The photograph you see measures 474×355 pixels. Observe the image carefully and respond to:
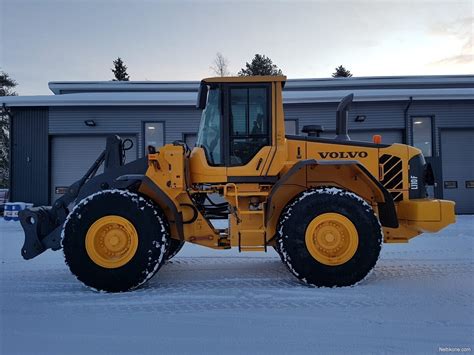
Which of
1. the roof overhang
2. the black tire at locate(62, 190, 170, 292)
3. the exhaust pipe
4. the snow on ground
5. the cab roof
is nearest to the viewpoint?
the snow on ground

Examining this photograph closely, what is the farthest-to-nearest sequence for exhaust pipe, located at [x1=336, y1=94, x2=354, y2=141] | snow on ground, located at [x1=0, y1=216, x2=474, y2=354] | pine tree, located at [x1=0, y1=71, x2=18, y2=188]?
pine tree, located at [x1=0, y1=71, x2=18, y2=188]
exhaust pipe, located at [x1=336, y1=94, x2=354, y2=141]
snow on ground, located at [x1=0, y1=216, x2=474, y2=354]

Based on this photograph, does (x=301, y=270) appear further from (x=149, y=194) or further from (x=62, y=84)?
(x=62, y=84)

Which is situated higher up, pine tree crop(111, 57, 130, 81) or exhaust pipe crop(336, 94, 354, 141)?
pine tree crop(111, 57, 130, 81)

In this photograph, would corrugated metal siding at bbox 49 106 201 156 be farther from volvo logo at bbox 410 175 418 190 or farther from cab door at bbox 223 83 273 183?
volvo logo at bbox 410 175 418 190

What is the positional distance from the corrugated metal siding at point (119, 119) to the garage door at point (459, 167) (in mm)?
9406

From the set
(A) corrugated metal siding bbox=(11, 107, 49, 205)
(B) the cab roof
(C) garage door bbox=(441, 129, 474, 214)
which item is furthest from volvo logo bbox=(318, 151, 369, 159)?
(A) corrugated metal siding bbox=(11, 107, 49, 205)

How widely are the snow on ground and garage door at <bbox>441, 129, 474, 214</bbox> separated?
31.7 feet

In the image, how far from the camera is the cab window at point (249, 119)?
16.9 feet

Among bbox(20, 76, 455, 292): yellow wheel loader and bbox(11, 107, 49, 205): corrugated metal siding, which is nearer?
bbox(20, 76, 455, 292): yellow wheel loader

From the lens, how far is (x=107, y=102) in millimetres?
13789

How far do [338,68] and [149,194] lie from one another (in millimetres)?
40830

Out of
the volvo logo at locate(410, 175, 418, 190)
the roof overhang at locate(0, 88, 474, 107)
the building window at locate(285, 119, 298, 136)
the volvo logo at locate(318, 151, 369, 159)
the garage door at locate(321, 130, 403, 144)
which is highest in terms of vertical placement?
the roof overhang at locate(0, 88, 474, 107)

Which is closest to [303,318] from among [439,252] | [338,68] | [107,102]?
[439,252]

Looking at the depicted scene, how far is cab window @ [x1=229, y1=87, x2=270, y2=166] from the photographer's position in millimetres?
5148
